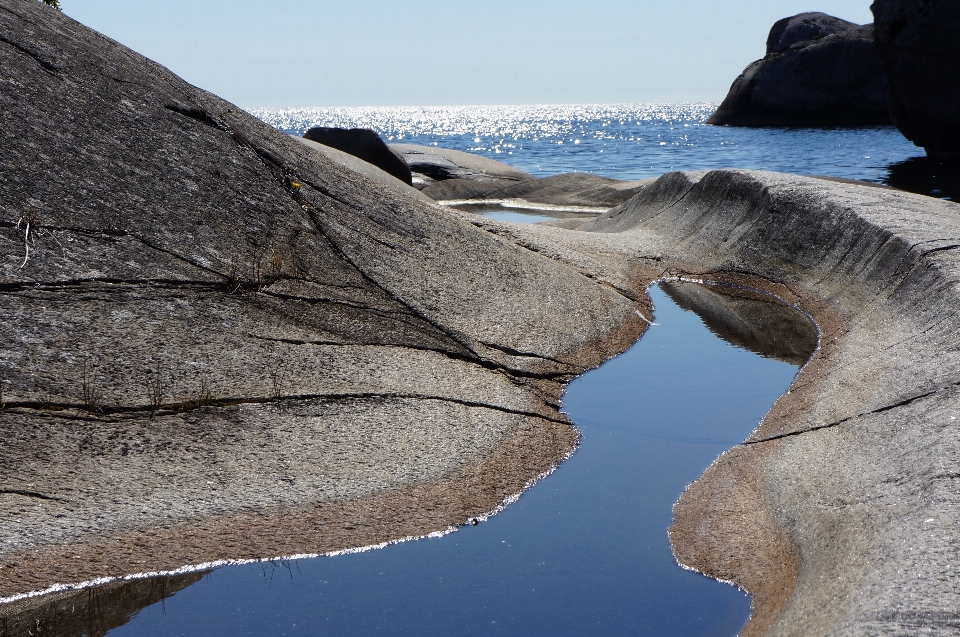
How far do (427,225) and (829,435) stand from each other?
4.64m

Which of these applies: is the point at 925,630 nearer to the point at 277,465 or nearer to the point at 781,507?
the point at 781,507

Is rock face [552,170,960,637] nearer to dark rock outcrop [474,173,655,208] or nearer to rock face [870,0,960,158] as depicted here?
dark rock outcrop [474,173,655,208]

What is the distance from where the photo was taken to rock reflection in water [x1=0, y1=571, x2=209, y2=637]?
3.82 metres

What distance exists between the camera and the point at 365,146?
1975 cm

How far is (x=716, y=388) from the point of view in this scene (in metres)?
7.18

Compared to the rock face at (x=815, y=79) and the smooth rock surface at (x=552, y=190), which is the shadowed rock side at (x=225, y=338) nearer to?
the smooth rock surface at (x=552, y=190)

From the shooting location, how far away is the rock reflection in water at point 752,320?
8.29 metres

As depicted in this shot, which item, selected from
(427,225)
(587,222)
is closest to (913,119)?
(587,222)

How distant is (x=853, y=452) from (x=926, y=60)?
2628 cm

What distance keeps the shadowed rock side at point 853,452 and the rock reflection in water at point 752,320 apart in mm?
206

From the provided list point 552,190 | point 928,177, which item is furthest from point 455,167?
point 928,177

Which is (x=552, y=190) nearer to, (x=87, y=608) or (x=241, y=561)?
(x=241, y=561)

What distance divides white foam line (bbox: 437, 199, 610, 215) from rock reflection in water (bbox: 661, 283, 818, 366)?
30.0 feet

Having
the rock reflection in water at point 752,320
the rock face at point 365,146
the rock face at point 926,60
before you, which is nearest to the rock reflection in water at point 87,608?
the rock reflection in water at point 752,320
